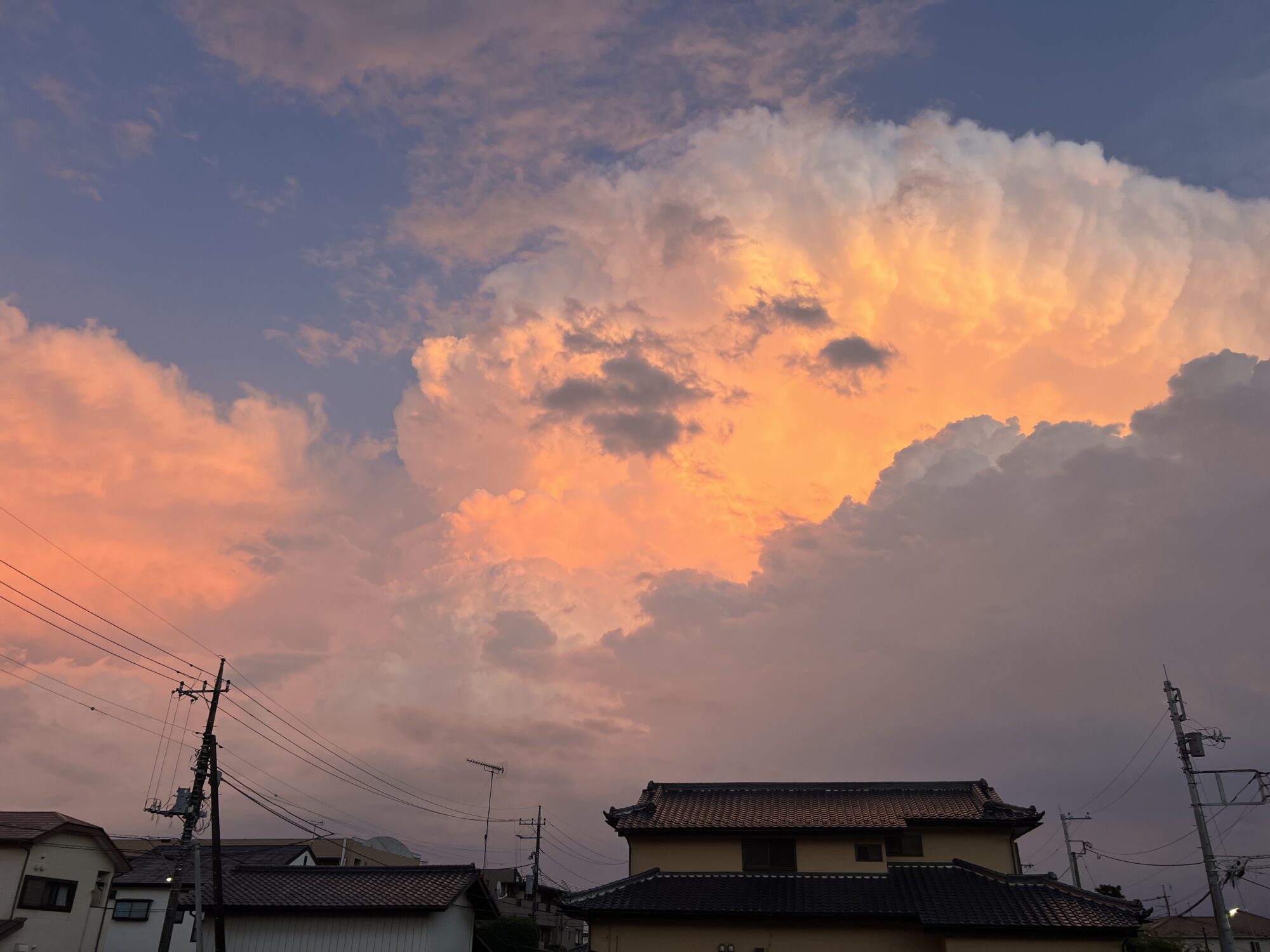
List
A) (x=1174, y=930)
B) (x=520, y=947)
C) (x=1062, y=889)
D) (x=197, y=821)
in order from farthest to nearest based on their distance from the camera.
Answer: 1. (x=1174, y=930)
2. (x=520, y=947)
3. (x=197, y=821)
4. (x=1062, y=889)

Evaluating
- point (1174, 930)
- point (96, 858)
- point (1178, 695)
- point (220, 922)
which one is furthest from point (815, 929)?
point (1174, 930)

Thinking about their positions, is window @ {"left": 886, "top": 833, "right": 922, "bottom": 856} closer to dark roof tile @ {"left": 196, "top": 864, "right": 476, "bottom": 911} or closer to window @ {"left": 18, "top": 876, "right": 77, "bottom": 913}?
dark roof tile @ {"left": 196, "top": 864, "right": 476, "bottom": 911}

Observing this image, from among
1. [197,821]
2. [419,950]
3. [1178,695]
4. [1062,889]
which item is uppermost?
[1178,695]

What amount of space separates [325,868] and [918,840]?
29.0 m

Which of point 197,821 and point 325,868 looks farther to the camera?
point 325,868

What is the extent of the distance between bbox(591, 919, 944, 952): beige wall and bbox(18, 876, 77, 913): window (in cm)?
2620

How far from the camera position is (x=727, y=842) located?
38.2 meters

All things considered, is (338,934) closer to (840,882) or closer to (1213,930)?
(840,882)

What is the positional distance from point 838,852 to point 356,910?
21.6m

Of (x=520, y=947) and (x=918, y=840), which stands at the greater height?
(x=918, y=840)

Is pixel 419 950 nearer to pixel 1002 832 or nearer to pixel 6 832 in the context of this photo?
pixel 6 832

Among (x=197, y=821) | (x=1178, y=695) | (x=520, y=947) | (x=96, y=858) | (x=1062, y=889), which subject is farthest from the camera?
(x=520, y=947)

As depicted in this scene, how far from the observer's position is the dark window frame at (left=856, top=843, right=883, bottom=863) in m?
37.0

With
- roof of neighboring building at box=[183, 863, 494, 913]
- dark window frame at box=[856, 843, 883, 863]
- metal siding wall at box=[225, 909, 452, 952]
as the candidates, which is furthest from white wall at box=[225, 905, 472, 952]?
dark window frame at box=[856, 843, 883, 863]
